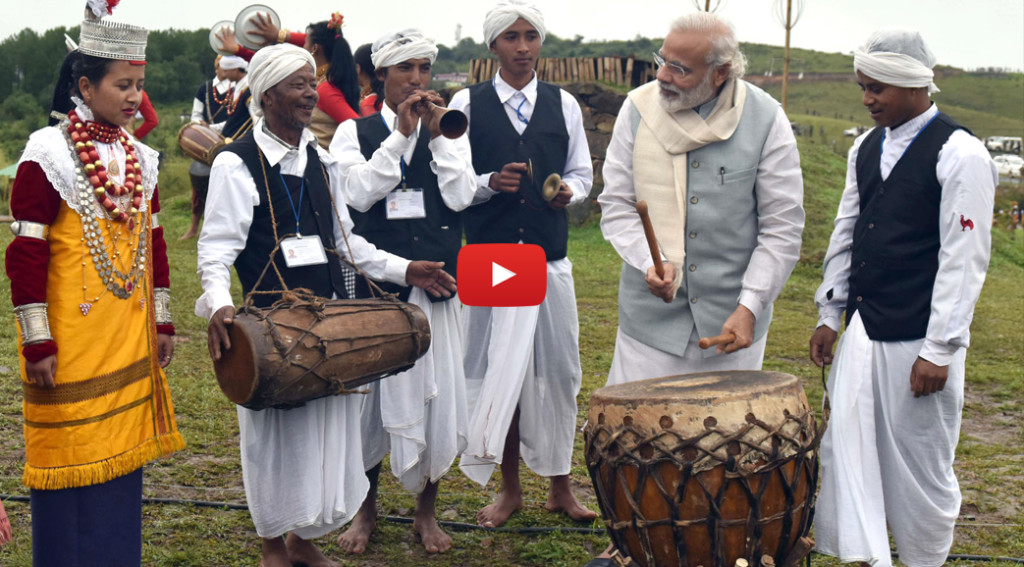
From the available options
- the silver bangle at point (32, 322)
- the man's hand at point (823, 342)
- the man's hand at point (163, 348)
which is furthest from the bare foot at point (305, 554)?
the man's hand at point (823, 342)

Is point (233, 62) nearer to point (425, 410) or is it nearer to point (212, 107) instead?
point (212, 107)

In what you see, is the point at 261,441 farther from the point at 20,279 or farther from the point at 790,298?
the point at 790,298

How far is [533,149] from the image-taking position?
4762mm

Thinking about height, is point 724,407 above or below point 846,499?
above

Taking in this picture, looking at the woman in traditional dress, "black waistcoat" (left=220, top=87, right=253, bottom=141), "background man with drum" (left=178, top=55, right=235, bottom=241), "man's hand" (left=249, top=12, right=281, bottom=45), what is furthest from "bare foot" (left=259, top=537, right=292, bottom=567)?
"background man with drum" (left=178, top=55, right=235, bottom=241)

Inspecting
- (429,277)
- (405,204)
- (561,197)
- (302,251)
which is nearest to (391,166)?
(405,204)

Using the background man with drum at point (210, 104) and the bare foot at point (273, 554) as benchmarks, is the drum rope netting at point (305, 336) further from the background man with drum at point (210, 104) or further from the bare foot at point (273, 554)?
the background man with drum at point (210, 104)

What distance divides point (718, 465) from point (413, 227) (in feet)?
6.01

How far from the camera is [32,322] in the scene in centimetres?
321

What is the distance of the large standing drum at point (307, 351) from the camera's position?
11.0ft

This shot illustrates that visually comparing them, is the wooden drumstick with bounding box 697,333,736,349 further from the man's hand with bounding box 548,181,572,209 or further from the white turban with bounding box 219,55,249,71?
the white turban with bounding box 219,55,249,71

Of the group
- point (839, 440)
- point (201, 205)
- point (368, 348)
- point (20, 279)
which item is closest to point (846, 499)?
point (839, 440)

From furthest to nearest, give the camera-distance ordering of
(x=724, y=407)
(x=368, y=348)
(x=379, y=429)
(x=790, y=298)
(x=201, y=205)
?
1. (x=201, y=205)
2. (x=790, y=298)
3. (x=379, y=429)
4. (x=368, y=348)
5. (x=724, y=407)

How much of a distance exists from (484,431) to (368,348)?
1149 millimetres
